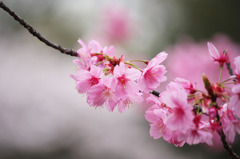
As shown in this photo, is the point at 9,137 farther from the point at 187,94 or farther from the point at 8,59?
the point at 187,94

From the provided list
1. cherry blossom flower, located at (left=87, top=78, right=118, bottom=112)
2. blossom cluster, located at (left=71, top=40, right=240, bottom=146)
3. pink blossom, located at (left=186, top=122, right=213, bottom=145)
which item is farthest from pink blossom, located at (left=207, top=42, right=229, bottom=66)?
cherry blossom flower, located at (left=87, top=78, right=118, bottom=112)

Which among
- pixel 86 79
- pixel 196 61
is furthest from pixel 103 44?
pixel 86 79

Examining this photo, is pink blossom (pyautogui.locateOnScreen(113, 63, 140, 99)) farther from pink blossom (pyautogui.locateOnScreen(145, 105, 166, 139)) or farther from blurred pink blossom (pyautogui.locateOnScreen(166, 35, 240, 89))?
Result: blurred pink blossom (pyautogui.locateOnScreen(166, 35, 240, 89))

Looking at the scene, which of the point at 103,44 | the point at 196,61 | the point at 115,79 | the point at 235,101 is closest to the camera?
the point at 235,101

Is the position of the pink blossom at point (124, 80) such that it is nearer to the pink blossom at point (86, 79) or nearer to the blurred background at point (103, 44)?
the pink blossom at point (86, 79)

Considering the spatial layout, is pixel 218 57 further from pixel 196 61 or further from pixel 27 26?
pixel 196 61

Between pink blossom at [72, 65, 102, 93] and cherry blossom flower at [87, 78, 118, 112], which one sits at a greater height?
pink blossom at [72, 65, 102, 93]
